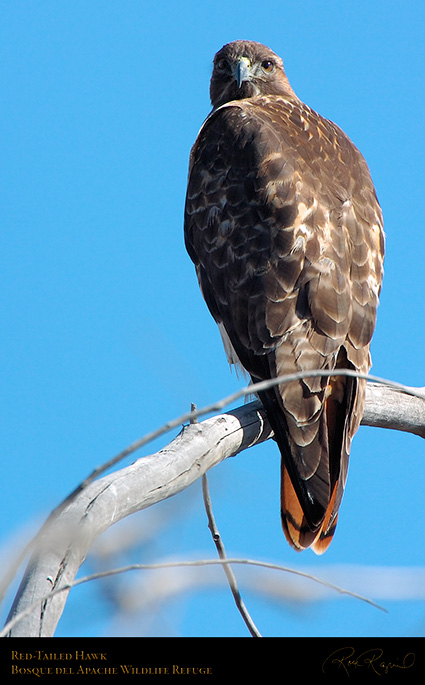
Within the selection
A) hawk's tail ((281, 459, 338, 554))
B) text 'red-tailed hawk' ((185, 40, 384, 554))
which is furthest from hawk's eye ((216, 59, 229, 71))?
hawk's tail ((281, 459, 338, 554))

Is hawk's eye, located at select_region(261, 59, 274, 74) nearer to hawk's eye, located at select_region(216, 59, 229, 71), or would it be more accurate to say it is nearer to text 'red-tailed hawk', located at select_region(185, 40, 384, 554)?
hawk's eye, located at select_region(216, 59, 229, 71)

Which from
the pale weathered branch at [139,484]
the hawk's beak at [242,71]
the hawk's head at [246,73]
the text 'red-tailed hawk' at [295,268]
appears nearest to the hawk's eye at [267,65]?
the hawk's head at [246,73]

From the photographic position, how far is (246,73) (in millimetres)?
5781

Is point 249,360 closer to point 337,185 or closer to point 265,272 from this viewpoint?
point 265,272

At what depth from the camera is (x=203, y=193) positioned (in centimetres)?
477

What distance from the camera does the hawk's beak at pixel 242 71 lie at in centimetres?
571

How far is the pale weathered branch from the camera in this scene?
1852mm

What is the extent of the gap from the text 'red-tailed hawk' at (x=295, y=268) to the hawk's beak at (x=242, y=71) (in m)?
0.60

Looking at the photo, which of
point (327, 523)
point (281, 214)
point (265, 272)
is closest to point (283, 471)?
point (327, 523)

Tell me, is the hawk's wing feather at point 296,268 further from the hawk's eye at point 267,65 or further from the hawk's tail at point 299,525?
the hawk's eye at point 267,65
